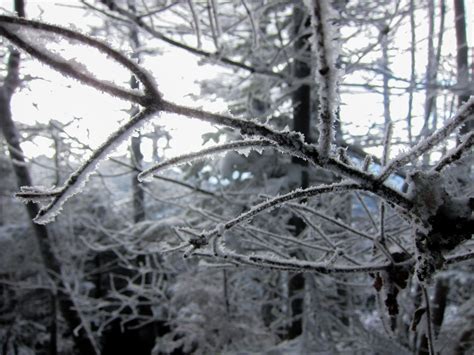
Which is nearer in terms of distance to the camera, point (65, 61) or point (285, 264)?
point (65, 61)

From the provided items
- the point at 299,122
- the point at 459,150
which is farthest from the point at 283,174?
the point at 459,150

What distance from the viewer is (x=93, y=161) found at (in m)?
0.80

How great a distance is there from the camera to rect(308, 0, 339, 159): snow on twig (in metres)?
0.58

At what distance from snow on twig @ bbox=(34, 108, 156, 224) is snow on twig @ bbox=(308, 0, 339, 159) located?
0.32m

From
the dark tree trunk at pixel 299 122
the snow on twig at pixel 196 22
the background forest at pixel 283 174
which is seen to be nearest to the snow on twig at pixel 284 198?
the background forest at pixel 283 174

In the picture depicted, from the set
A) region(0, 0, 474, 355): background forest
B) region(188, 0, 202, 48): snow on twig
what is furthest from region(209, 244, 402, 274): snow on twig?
region(188, 0, 202, 48): snow on twig

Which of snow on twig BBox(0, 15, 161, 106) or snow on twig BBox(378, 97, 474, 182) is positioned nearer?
snow on twig BBox(0, 15, 161, 106)

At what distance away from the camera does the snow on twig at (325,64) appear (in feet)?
1.91

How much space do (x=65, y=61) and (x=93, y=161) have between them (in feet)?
0.69

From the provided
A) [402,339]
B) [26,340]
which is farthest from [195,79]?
[26,340]

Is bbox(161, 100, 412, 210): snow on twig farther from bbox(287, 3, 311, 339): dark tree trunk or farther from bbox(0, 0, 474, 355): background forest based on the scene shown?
bbox(287, 3, 311, 339): dark tree trunk

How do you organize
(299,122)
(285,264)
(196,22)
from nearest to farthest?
(285,264), (196,22), (299,122)

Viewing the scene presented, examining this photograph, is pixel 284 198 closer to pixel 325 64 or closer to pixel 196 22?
pixel 325 64

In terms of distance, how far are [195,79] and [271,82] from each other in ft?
4.40
